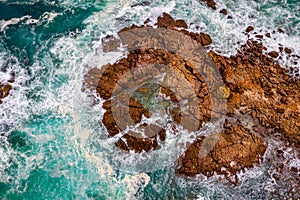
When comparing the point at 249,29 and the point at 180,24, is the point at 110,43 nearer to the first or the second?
A: the point at 180,24

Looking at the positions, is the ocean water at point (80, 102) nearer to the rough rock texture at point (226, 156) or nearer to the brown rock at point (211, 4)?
the brown rock at point (211, 4)

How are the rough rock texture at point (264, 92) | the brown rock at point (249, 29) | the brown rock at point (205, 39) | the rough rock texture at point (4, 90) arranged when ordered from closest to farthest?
the rough rock texture at point (264, 92) → the rough rock texture at point (4, 90) → the brown rock at point (205, 39) → the brown rock at point (249, 29)

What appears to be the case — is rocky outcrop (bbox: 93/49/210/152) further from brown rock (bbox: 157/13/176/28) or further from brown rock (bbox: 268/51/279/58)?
brown rock (bbox: 268/51/279/58)

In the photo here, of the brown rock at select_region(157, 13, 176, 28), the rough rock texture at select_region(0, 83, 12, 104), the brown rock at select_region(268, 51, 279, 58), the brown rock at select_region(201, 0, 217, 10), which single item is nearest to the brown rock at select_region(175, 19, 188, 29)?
the brown rock at select_region(157, 13, 176, 28)

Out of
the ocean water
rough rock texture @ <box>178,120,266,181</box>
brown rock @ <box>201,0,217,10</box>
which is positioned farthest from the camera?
brown rock @ <box>201,0,217,10</box>

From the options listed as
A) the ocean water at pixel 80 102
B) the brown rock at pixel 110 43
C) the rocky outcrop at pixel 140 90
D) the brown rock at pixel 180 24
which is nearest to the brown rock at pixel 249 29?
the ocean water at pixel 80 102
